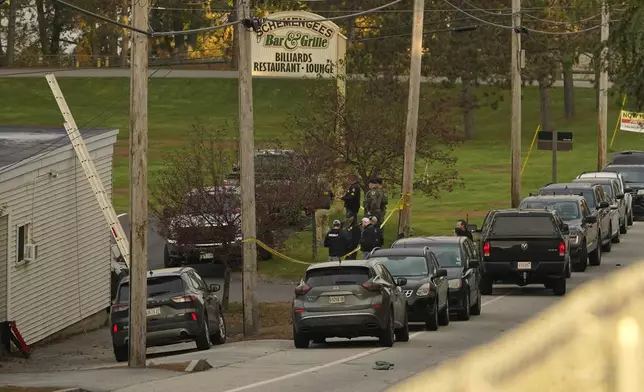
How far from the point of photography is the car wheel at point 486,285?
31.0 meters

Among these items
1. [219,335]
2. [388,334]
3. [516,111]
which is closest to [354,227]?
[219,335]

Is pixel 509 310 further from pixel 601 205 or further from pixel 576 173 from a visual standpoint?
pixel 576 173

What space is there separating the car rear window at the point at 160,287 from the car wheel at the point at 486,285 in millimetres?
9238

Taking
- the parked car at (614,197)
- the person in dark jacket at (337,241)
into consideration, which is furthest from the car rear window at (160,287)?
the parked car at (614,197)

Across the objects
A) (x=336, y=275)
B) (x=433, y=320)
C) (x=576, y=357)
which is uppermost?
(x=576, y=357)

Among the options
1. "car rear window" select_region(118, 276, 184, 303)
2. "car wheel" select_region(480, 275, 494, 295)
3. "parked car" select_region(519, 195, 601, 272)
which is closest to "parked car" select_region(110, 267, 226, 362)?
"car rear window" select_region(118, 276, 184, 303)

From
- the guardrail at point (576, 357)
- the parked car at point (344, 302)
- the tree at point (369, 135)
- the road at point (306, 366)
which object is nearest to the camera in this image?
the guardrail at point (576, 357)

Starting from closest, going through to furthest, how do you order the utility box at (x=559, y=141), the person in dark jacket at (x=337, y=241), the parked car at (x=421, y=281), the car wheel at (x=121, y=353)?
the car wheel at (x=121, y=353)
the parked car at (x=421, y=281)
the person in dark jacket at (x=337, y=241)
the utility box at (x=559, y=141)

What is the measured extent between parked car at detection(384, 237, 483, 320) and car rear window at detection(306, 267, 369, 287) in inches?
192

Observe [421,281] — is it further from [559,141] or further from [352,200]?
[559,141]

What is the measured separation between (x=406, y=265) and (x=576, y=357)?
2217 centimetres

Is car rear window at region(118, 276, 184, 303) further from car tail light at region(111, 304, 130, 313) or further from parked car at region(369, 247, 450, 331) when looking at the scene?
parked car at region(369, 247, 450, 331)

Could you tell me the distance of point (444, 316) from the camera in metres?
25.6

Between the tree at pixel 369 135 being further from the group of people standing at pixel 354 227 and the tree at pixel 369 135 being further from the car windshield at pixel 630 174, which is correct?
the car windshield at pixel 630 174
